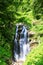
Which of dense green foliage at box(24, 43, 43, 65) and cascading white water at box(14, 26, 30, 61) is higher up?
cascading white water at box(14, 26, 30, 61)

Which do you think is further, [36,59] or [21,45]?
[21,45]

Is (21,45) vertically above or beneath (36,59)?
above

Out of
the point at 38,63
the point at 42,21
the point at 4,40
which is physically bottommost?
the point at 38,63

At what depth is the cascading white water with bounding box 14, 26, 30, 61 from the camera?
15.6 metres

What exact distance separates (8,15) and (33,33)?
474cm

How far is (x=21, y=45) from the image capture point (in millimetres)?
16094

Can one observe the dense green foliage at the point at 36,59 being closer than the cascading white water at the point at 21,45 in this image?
Yes

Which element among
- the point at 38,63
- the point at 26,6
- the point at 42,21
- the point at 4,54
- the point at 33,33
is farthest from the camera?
the point at 26,6

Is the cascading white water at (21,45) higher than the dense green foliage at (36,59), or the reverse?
the cascading white water at (21,45)

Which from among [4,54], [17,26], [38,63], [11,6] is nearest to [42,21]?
[17,26]

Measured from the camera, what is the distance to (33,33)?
52.1ft

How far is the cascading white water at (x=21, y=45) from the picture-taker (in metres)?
15.6

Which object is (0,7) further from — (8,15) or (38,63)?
(38,63)

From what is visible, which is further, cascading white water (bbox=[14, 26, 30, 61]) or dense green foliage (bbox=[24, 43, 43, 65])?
cascading white water (bbox=[14, 26, 30, 61])
